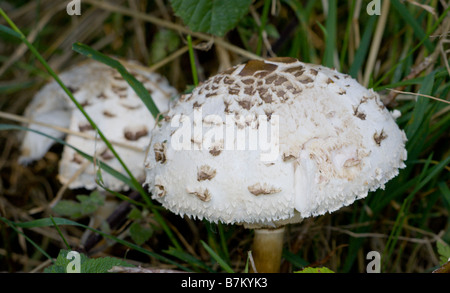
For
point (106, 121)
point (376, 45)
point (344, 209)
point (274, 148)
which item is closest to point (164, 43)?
point (106, 121)

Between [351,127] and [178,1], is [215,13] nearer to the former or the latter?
[178,1]

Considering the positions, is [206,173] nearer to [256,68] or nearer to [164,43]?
[256,68]

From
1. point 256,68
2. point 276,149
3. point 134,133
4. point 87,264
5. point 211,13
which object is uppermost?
point 211,13

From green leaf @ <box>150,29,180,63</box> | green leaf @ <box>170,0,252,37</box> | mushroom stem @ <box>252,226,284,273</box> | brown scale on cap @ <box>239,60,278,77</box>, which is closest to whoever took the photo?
brown scale on cap @ <box>239,60,278,77</box>

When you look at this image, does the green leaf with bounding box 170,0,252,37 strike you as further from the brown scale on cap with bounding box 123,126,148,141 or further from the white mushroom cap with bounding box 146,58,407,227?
the brown scale on cap with bounding box 123,126,148,141

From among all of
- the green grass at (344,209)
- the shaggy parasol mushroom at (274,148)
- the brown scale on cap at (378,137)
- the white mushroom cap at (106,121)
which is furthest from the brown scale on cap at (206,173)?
the white mushroom cap at (106,121)

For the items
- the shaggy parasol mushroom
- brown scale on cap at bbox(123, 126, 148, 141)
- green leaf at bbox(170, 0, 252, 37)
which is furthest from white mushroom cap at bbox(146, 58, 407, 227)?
brown scale on cap at bbox(123, 126, 148, 141)
